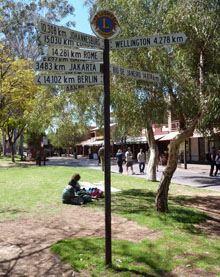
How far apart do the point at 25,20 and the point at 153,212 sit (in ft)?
88.9

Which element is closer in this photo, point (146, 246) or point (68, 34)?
point (68, 34)

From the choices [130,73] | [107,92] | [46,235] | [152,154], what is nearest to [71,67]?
[107,92]

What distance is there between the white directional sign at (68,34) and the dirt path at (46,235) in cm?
304

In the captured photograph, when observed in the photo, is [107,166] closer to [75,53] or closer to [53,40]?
[75,53]

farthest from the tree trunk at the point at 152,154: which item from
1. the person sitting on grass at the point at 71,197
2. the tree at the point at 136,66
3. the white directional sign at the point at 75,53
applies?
the white directional sign at the point at 75,53

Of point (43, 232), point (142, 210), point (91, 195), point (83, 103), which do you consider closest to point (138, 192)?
point (91, 195)

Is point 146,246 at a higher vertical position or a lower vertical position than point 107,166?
lower

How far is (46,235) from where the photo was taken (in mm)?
5480

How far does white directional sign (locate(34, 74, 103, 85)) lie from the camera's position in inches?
149

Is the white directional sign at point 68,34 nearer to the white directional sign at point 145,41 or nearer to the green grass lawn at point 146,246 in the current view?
the white directional sign at point 145,41

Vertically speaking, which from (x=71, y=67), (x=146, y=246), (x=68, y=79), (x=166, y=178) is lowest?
(x=146, y=246)

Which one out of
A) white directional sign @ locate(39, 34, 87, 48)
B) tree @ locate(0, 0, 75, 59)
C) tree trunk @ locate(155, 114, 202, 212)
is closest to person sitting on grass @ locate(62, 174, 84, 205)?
tree trunk @ locate(155, 114, 202, 212)

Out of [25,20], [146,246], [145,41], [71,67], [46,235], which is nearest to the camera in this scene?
[71,67]

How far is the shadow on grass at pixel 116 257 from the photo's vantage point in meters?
3.89
